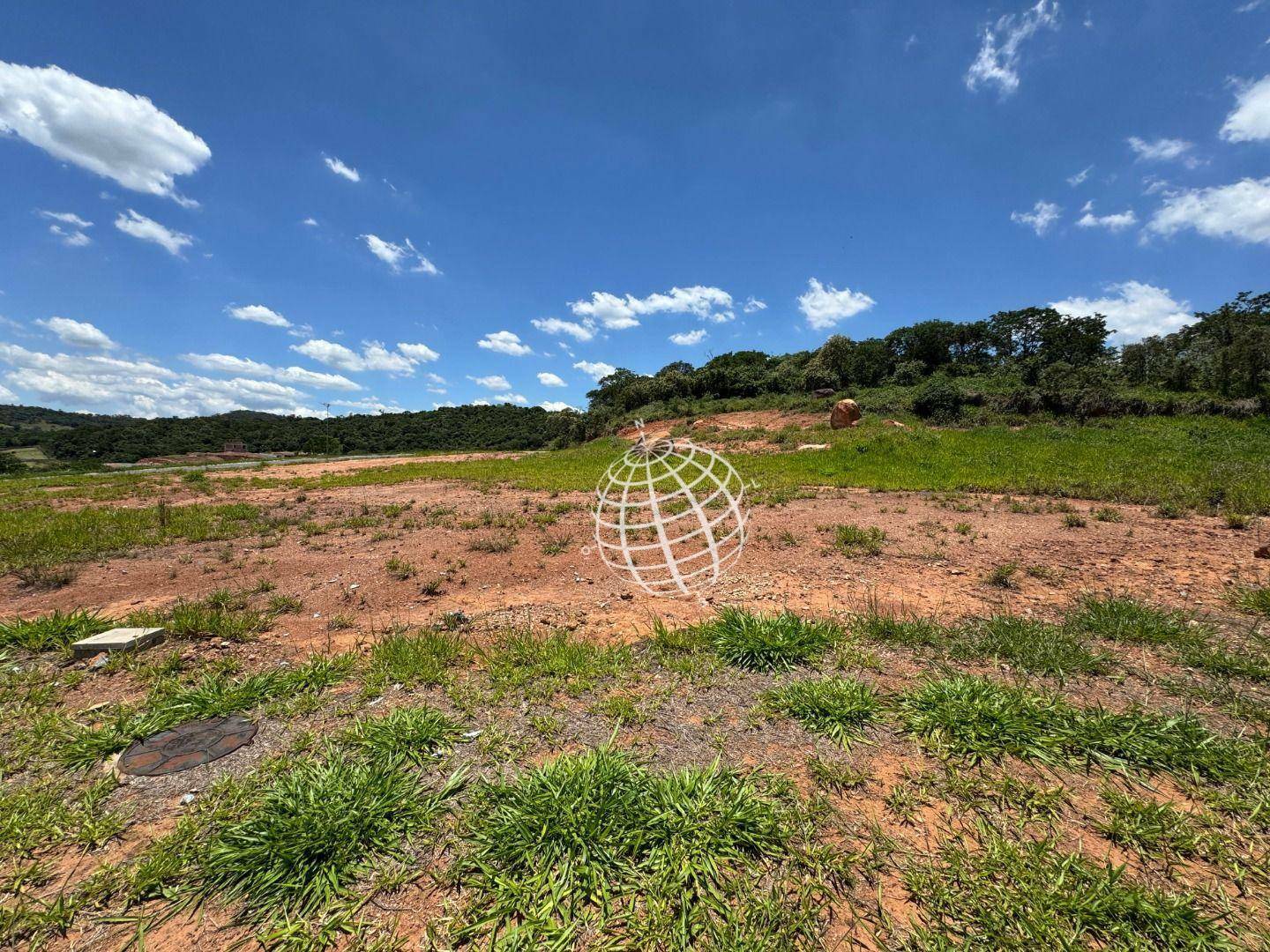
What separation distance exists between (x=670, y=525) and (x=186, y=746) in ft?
26.9

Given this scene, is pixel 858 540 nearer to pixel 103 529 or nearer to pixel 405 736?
pixel 405 736

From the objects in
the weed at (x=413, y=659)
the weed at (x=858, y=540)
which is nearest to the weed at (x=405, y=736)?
the weed at (x=413, y=659)

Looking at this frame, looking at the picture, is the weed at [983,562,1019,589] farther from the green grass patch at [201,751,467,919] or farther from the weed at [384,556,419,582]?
the weed at [384,556,419,582]

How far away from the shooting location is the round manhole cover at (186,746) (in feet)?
9.87

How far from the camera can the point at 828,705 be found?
11.1ft

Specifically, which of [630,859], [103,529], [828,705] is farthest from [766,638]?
[103,529]

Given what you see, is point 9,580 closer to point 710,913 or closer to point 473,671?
point 473,671

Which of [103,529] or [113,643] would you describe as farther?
[103,529]

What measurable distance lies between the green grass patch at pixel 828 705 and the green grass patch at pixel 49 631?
22.0 feet

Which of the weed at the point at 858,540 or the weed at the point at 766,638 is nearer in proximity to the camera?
the weed at the point at 766,638

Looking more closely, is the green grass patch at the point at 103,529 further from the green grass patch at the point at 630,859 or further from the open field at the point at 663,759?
the green grass patch at the point at 630,859

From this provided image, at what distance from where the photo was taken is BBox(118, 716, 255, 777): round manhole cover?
301 cm

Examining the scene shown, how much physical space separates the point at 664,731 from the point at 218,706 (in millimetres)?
3406

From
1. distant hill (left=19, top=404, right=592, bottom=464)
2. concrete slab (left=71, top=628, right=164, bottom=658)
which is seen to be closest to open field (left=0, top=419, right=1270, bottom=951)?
concrete slab (left=71, top=628, right=164, bottom=658)
